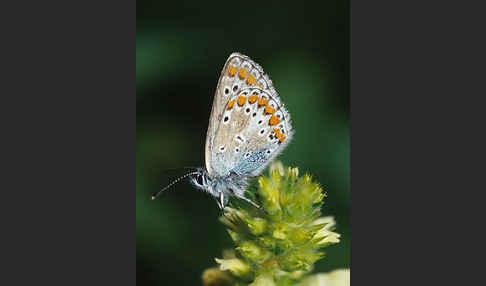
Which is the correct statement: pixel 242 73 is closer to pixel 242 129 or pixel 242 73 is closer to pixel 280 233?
pixel 242 129

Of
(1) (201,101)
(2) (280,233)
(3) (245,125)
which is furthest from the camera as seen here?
(1) (201,101)

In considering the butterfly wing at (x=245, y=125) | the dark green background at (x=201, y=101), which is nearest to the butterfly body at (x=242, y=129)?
the butterfly wing at (x=245, y=125)

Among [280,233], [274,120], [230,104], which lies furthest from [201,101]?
[280,233]

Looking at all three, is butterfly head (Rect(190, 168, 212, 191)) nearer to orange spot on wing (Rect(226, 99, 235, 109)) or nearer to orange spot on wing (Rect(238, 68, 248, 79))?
orange spot on wing (Rect(226, 99, 235, 109))

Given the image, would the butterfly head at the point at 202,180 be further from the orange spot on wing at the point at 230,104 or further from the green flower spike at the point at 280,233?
the green flower spike at the point at 280,233

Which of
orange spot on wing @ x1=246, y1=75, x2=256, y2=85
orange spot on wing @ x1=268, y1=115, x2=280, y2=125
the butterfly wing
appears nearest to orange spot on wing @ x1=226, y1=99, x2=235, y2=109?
the butterfly wing

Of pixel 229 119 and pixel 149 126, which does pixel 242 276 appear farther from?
pixel 149 126

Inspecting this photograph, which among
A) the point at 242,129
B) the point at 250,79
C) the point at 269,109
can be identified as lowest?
the point at 242,129
